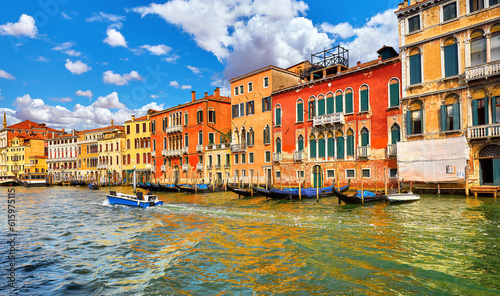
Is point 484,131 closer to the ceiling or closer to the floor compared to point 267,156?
closer to the ceiling

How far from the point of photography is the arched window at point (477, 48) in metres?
15.5

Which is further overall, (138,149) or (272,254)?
(138,149)

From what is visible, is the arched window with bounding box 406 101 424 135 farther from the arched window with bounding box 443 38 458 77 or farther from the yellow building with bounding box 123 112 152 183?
the yellow building with bounding box 123 112 152 183

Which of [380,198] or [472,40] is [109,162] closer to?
[380,198]

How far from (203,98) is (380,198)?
2160cm

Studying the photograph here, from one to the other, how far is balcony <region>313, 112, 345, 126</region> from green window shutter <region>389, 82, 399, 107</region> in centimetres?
310

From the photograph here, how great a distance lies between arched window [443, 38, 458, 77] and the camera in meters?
16.3

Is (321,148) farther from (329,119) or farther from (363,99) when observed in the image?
(363,99)

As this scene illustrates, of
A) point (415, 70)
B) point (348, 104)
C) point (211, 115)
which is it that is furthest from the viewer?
point (211, 115)

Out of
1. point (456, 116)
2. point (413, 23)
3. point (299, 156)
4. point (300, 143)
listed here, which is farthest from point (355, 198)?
point (413, 23)

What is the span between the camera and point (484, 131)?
49.5ft

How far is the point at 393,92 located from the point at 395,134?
2.30m

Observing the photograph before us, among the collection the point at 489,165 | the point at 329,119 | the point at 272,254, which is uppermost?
the point at 329,119

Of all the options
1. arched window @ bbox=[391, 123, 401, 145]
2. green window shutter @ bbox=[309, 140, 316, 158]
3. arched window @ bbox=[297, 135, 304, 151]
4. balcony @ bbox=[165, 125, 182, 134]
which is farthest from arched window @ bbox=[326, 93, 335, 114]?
balcony @ bbox=[165, 125, 182, 134]
